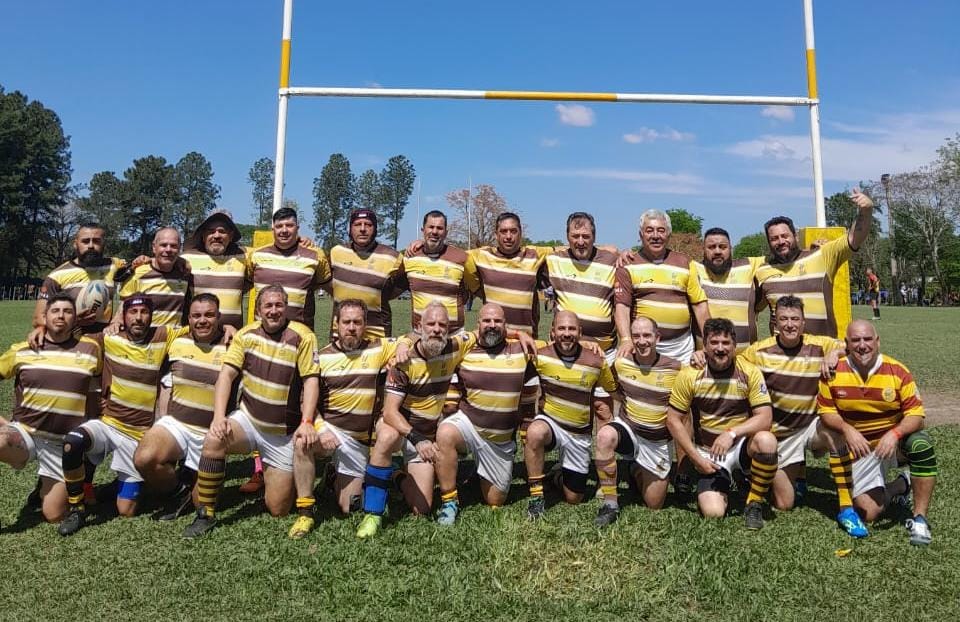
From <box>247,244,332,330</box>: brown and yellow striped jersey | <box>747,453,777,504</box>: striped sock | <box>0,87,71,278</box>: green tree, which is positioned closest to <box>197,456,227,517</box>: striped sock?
<box>247,244,332,330</box>: brown and yellow striped jersey

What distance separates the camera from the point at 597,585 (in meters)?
3.06

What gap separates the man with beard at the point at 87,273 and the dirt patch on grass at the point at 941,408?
723cm

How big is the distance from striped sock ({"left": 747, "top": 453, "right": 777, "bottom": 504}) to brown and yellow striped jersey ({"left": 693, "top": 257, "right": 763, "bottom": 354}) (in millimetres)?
943

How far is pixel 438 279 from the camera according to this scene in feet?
16.1

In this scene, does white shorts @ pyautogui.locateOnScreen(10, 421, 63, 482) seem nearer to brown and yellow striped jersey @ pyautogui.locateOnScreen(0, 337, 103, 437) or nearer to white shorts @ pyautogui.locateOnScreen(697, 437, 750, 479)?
brown and yellow striped jersey @ pyautogui.locateOnScreen(0, 337, 103, 437)

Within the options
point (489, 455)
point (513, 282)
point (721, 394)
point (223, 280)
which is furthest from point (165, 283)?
point (721, 394)

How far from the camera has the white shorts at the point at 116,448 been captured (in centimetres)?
412

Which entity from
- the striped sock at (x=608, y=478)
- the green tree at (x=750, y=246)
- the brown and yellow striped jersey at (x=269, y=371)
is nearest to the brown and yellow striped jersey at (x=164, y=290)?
the brown and yellow striped jersey at (x=269, y=371)

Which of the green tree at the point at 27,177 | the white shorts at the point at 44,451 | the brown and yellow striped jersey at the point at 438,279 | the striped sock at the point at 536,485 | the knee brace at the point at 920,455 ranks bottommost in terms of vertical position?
the striped sock at the point at 536,485

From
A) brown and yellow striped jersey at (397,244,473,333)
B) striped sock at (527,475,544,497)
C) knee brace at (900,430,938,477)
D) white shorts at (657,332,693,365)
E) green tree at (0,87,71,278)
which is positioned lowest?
striped sock at (527,475,544,497)

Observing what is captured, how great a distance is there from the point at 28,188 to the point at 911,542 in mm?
56865

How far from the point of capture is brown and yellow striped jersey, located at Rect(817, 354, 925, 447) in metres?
3.88

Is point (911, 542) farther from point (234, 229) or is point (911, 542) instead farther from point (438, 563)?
point (234, 229)

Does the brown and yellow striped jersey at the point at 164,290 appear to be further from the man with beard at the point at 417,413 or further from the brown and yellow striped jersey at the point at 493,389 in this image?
the brown and yellow striped jersey at the point at 493,389
